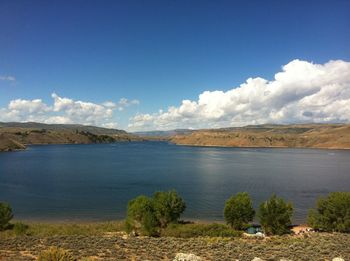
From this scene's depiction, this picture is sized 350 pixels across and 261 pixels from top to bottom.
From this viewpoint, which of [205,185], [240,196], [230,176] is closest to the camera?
[240,196]

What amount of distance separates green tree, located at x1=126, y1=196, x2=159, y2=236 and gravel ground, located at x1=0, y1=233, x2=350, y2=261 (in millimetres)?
6209

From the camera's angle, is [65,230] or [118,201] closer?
[65,230]

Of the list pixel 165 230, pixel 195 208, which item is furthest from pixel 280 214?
pixel 195 208

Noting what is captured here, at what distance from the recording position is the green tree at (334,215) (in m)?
36.2

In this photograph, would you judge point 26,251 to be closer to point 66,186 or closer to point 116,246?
point 116,246

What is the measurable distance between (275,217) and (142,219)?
15556 mm

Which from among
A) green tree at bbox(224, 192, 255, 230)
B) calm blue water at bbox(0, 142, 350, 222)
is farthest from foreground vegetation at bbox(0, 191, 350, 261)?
calm blue water at bbox(0, 142, 350, 222)

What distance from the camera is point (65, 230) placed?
35.3 metres

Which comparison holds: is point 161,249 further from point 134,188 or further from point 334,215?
point 134,188

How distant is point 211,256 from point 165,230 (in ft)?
45.9

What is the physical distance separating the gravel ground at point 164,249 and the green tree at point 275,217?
8.55 metres

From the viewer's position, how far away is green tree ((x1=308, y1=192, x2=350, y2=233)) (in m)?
36.2

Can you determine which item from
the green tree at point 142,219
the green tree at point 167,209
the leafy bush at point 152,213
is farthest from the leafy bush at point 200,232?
the green tree at point 167,209

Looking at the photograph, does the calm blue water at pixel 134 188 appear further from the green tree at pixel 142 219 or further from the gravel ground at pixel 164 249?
the gravel ground at pixel 164 249
